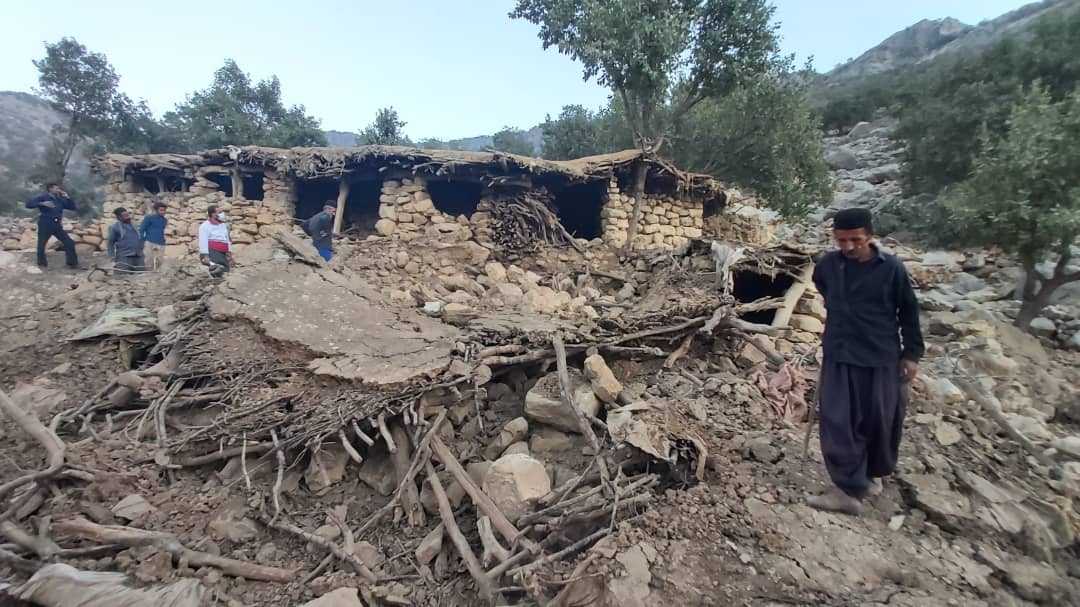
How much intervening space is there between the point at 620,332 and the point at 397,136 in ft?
54.0

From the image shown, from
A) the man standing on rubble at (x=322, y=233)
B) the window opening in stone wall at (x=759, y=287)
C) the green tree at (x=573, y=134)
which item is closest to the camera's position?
the window opening in stone wall at (x=759, y=287)

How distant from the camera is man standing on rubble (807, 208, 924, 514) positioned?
2506 mm

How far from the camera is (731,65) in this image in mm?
11820

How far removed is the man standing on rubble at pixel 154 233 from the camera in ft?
25.8

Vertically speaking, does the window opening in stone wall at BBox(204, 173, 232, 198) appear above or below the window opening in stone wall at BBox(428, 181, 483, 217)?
above

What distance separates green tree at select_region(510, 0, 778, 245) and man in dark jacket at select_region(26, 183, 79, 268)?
10.3 metres

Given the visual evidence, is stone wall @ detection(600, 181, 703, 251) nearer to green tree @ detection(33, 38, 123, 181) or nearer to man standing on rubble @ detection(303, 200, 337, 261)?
man standing on rubble @ detection(303, 200, 337, 261)

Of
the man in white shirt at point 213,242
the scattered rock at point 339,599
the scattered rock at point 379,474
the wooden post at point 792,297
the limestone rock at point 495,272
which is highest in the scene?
the man in white shirt at point 213,242

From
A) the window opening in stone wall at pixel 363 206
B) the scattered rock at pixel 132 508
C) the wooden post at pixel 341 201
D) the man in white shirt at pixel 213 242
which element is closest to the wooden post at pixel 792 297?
the scattered rock at pixel 132 508

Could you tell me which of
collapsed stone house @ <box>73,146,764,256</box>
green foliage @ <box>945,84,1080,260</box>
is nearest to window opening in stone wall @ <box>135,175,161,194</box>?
collapsed stone house @ <box>73,146,764,256</box>

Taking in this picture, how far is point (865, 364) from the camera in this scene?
2.53m

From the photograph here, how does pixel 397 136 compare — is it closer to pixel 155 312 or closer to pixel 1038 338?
pixel 155 312

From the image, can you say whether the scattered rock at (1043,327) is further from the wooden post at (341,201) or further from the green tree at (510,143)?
the green tree at (510,143)

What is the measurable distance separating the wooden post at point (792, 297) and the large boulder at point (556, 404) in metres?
2.92
